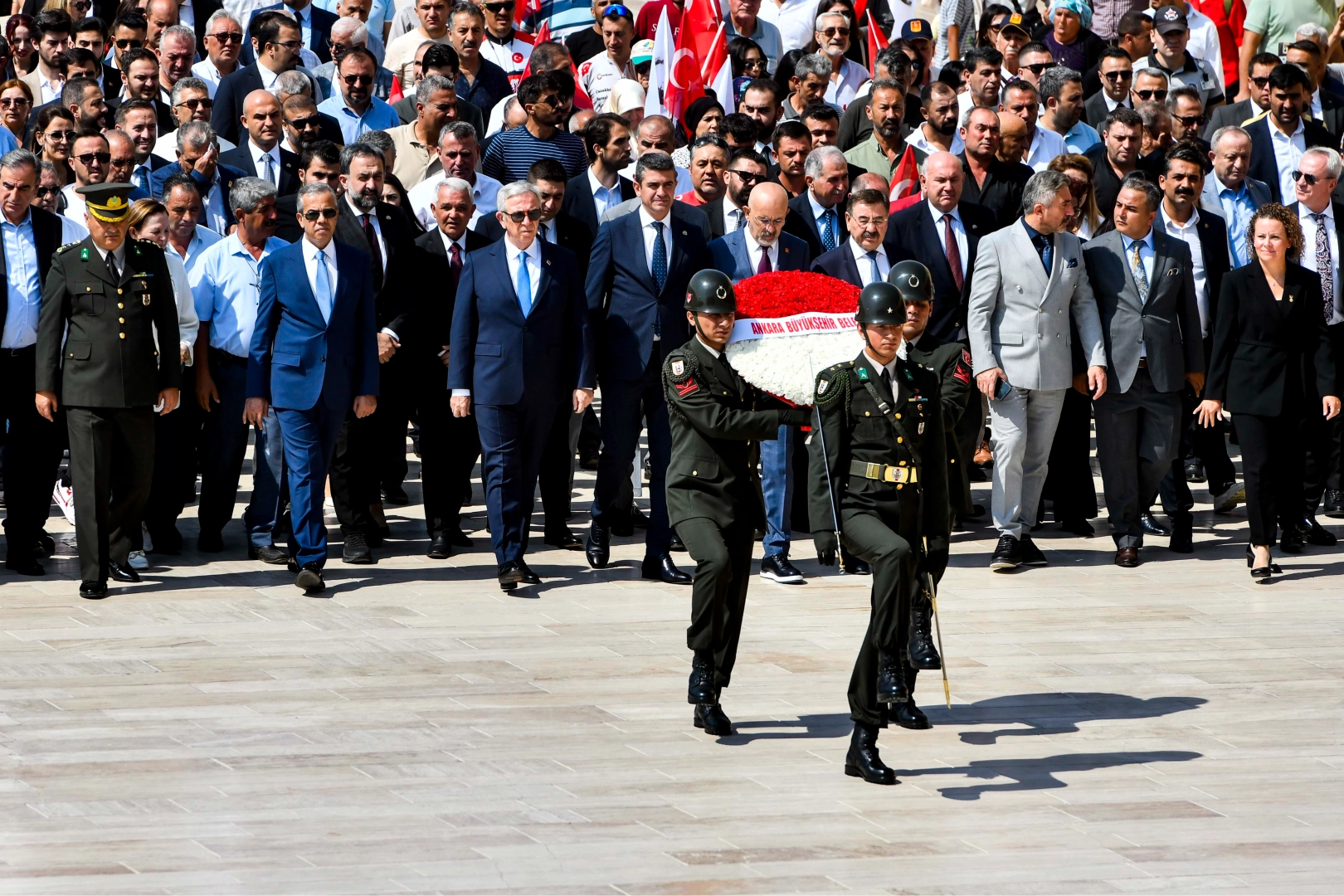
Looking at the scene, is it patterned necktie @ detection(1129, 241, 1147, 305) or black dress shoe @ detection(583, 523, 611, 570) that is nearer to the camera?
black dress shoe @ detection(583, 523, 611, 570)

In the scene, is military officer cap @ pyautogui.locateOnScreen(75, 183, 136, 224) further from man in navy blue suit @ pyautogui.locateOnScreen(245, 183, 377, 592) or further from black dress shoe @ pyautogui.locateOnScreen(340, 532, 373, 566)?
black dress shoe @ pyautogui.locateOnScreen(340, 532, 373, 566)

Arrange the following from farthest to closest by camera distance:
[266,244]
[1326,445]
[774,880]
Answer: [1326,445] → [266,244] → [774,880]

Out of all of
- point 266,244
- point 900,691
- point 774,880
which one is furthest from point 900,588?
point 266,244

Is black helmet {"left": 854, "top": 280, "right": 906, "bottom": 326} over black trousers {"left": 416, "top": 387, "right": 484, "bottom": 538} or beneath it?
over

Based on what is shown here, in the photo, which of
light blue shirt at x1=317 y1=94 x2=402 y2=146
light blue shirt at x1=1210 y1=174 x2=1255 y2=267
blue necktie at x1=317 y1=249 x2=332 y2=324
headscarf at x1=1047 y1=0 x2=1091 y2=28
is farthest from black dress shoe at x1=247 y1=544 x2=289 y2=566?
headscarf at x1=1047 y1=0 x2=1091 y2=28

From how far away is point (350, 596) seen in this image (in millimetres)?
9570

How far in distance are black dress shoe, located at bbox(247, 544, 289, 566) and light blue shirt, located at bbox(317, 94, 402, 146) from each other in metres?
3.31

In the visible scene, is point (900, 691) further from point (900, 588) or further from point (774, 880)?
point (774, 880)

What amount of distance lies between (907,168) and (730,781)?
628 cm

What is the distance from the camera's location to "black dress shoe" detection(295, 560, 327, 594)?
9516 millimetres

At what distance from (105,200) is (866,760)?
4.96 metres

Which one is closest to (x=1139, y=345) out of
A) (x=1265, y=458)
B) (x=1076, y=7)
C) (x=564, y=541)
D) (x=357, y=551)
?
(x=1265, y=458)

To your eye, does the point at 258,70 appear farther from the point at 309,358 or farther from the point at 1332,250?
the point at 1332,250

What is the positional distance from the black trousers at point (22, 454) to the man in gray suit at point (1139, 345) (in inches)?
218
